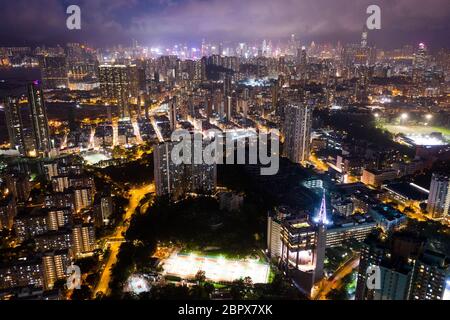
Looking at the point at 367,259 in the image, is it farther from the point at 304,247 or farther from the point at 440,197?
the point at 440,197

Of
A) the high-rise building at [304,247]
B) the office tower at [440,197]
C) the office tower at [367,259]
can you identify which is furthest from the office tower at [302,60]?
the office tower at [367,259]

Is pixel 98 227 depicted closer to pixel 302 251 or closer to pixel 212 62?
pixel 302 251

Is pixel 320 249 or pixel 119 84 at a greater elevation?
pixel 119 84

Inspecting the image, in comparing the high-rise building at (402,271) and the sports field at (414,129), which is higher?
the high-rise building at (402,271)

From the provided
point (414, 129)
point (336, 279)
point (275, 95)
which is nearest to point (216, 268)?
point (336, 279)

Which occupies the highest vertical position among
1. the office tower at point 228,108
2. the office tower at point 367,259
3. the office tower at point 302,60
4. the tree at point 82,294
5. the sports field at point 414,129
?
the office tower at point 302,60

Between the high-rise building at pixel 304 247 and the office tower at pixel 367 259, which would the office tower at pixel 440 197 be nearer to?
the high-rise building at pixel 304 247
